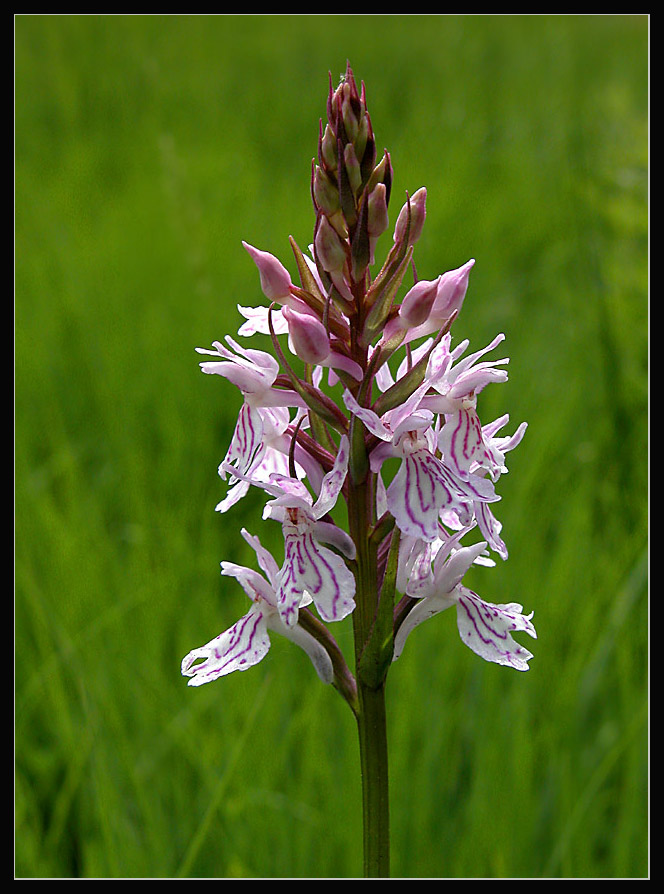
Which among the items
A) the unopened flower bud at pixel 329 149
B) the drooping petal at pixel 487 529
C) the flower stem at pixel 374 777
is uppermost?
the unopened flower bud at pixel 329 149

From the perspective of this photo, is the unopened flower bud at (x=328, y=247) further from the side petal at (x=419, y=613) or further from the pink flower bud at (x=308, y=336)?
the side petal at (x=419, y=613)

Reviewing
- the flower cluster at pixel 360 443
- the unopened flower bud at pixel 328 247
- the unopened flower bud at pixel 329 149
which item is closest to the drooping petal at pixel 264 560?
the flower cluster at pixel 360 443

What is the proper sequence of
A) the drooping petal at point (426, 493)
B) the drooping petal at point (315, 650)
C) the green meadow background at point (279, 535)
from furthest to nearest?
1. the green meadow background at point (279, 535)
2. the drooping petal at point (315, 650)
3. the drooping petal at point (426, 493)

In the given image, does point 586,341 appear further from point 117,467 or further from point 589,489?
point 117,467

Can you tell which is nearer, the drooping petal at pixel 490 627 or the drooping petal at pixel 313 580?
the drooping petal at pixel 313 580

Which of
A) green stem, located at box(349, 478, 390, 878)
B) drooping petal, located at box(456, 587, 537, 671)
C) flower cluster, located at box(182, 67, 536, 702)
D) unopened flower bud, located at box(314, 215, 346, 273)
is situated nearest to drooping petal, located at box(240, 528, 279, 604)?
flower cluster, located at box(182, 67, 536, 702)

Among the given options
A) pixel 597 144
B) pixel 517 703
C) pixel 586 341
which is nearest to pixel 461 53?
pixel 597 144

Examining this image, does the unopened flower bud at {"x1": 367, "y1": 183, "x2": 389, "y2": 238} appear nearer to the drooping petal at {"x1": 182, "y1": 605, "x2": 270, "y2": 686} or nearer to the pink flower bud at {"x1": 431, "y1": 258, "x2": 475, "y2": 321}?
the pink flower bud at {"x1": 431, "y1": 258, "x2": 475, "y2": 321}
